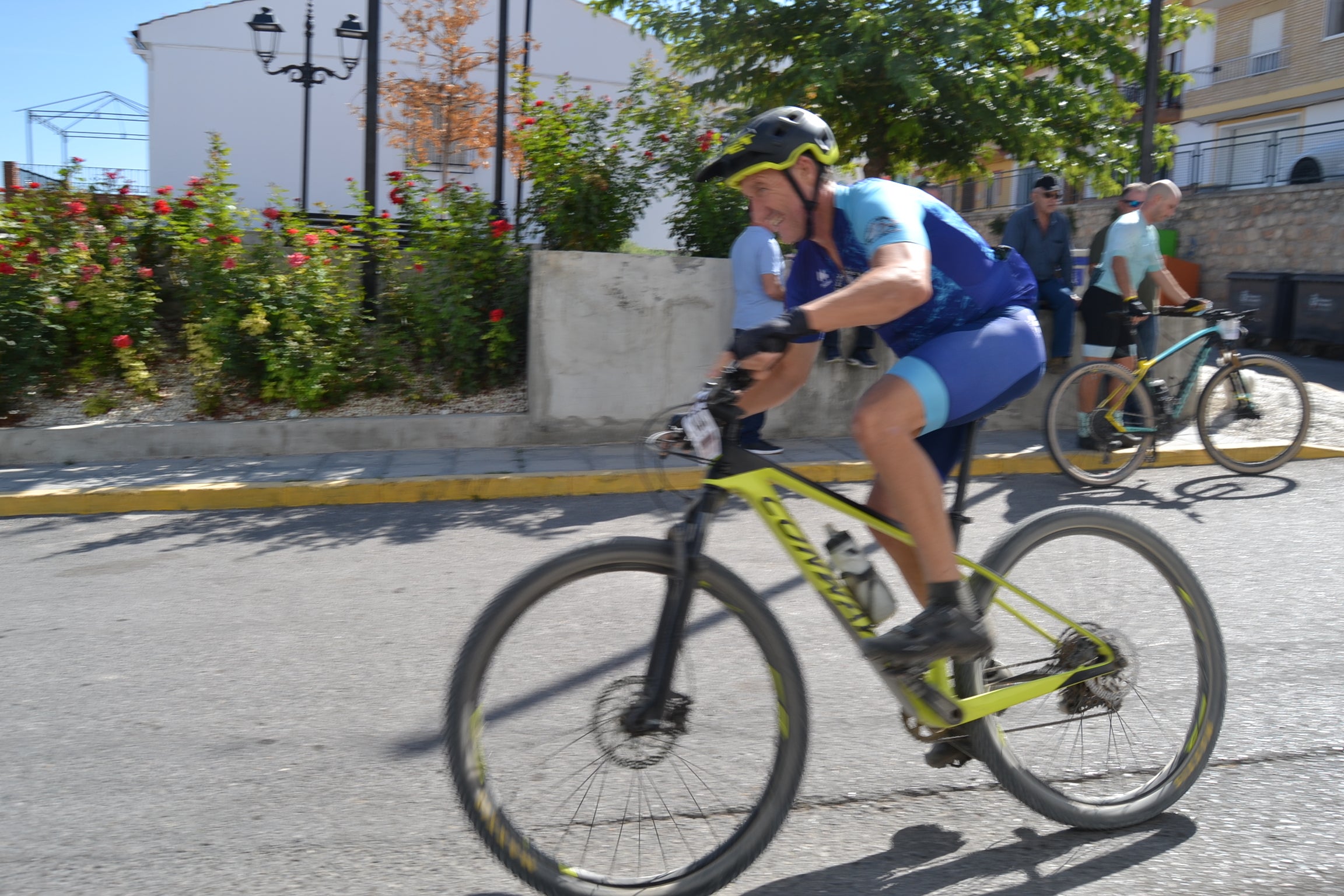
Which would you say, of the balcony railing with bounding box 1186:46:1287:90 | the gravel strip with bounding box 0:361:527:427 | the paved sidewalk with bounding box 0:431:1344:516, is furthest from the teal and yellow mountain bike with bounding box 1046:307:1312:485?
the balcony railing with bounding box 1186:46:1287:90

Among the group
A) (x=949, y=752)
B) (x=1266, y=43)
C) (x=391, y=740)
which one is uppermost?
(x=1266, y=43)

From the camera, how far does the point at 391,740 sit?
3.57 m

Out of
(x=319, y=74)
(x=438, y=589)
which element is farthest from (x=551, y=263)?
(x=319, y=74)

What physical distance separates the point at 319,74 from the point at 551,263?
31.7 meters

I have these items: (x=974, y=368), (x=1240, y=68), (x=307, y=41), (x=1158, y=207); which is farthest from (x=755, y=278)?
(x=1240, y=68)

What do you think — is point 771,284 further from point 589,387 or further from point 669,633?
point 669,633

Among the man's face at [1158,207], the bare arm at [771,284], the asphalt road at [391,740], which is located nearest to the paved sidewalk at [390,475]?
the asphalt road at [391,740]

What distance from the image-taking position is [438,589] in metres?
5.30

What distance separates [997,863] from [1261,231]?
21.9 metres

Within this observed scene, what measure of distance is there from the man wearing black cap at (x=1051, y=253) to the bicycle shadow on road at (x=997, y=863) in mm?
6590

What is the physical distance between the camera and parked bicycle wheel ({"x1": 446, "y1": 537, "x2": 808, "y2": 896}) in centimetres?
250

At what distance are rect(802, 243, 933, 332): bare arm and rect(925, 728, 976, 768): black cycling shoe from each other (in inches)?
42.5

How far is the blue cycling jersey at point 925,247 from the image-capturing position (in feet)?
8.84

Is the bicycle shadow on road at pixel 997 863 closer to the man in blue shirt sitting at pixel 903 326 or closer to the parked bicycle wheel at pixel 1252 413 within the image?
the man in blue shirt sitting at pixel 903 326
